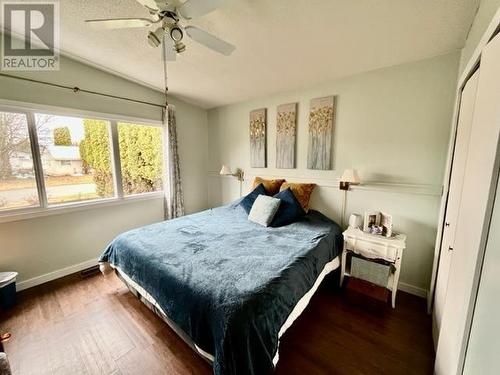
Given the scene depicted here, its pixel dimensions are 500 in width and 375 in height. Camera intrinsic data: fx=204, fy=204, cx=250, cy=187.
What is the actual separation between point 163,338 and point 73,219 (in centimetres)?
204

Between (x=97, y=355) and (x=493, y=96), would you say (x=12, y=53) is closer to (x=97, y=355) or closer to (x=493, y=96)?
(x=97, y=355)

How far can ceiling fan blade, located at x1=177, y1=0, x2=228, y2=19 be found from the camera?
1.22m

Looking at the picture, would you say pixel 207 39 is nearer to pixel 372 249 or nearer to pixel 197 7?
pixel 197 7

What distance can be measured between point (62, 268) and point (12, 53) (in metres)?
2.48

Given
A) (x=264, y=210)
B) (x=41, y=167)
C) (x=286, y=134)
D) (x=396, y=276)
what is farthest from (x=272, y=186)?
(x=41, y=167)

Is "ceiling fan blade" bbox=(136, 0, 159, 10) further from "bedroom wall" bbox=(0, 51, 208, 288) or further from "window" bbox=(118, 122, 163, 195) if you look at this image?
"window" bbox=(118, 122, 163, 195)

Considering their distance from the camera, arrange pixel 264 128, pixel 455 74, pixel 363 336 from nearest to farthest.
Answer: pixel 363 336, pixel 455 74, pixel 264 128

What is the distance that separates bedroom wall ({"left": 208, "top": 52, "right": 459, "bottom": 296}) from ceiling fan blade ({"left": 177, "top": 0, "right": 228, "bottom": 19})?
1824mm

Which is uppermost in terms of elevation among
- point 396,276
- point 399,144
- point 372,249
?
point 399,144

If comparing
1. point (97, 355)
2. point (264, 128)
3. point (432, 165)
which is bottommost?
point (97, 355)

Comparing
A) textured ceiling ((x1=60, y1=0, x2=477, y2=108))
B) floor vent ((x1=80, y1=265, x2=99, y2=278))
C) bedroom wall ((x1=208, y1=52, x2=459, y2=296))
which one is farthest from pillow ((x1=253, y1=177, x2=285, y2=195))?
floor vent ((x1=80, y1=265, x2=99, y2=278))

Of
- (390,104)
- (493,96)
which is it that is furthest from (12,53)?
(390,104)

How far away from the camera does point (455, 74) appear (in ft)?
6.23

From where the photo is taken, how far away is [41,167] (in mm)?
2391
